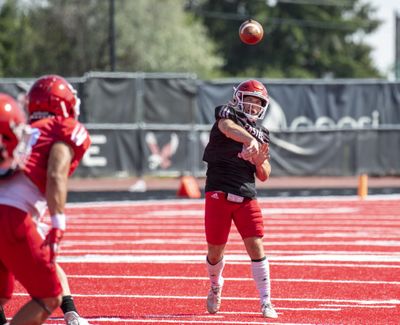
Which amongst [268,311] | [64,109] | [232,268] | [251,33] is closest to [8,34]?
[232,268]

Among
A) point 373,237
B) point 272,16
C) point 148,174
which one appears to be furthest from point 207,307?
point 272,16

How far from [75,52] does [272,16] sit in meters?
27.2

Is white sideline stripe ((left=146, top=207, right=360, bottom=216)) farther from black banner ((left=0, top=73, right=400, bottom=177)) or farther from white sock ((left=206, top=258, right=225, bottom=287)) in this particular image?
white sock ((left=206, top=258, right=225, bottom=287))

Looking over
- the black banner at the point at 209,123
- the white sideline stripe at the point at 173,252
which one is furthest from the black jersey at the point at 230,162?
the black banner at the point at 209,123

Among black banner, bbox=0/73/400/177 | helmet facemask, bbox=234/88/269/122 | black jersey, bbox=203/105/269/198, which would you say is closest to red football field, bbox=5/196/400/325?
black jersey, bbox=203/105/269/198

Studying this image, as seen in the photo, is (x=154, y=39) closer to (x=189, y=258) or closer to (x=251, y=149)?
(x=189, y=258)

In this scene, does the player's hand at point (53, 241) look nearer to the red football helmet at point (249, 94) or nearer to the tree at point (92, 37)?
the red football helmet at point (249, 94)

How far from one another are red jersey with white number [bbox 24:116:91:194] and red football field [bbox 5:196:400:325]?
2.19 metres

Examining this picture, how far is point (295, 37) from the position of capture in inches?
3169

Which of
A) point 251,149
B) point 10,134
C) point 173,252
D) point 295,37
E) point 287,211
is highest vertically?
point 10,134

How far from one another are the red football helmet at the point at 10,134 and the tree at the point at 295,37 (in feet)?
225

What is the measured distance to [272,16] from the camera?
79500 millimetres

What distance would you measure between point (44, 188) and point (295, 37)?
74616 millimetres

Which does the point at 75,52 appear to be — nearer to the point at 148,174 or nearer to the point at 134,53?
the point at 134,53
